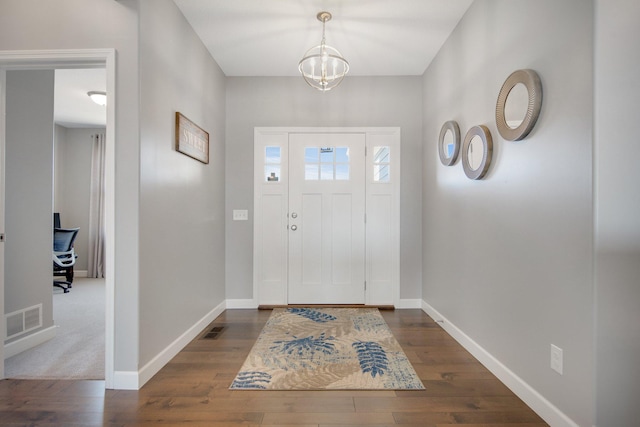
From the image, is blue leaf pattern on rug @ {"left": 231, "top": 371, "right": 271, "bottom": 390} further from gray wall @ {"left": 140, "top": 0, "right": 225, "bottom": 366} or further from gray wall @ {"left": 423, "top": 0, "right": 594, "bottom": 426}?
gray wall @ {"left": 423, "top": 0, "right": 594, "bottom": 426}

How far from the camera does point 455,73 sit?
2.67m

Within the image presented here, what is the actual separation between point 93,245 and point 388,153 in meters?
5.25

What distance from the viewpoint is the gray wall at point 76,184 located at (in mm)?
5551

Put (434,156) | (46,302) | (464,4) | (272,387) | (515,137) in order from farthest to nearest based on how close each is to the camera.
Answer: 1. (434,156)
2. (46,302)
3. (464,4)
4. (272,387)
5. (515,137)

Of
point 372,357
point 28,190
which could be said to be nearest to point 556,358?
point 372,357

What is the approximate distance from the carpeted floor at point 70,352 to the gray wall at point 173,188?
547 millimetres

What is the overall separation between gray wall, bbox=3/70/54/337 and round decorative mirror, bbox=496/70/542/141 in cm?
342

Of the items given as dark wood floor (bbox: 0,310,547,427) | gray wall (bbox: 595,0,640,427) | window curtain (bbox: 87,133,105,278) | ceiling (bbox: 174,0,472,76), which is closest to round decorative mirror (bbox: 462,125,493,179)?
gray wall (bbox: 595,0,640,427)

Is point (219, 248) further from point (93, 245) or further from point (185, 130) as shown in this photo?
point (93, 245)

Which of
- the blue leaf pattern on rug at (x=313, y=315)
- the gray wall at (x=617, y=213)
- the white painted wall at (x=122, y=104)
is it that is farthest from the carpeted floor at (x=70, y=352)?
the gray wall at (x=617, y=213)

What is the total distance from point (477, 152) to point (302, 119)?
6.39 feet

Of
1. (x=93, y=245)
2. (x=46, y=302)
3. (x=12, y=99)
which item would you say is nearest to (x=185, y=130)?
(x=12, y=99)

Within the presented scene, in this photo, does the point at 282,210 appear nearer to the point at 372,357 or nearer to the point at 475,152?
the point at 372,357

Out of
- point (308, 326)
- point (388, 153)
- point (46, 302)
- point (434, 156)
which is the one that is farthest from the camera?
point (388, 153)
